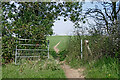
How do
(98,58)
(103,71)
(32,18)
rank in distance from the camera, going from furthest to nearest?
(32,18)
(98,58)
(103,71)

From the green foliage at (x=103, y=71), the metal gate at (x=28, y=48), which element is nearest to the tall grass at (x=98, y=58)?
the green foliage at (x=103, y=71)

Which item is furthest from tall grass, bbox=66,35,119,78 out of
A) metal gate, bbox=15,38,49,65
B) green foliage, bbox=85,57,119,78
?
metal gate, bbox=15,38,49,65

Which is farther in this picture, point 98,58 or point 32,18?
point 32,18

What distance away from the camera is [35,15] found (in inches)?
287

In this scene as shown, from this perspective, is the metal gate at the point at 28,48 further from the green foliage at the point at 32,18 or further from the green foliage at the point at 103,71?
the green foliage at the point at 103,71

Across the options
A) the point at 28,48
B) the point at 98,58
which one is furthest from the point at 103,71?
the point at 28,48

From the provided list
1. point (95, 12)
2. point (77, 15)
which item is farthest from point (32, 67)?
point (95, 12)

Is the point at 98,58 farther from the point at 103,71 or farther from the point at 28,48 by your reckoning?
the point at 28,48

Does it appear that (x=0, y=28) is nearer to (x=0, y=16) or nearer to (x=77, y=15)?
(x=0, y=16)

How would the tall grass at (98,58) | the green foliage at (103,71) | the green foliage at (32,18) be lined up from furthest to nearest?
the green foliage at (32,18)
the tall grass at (98,58)
the green foliage at (103,71)

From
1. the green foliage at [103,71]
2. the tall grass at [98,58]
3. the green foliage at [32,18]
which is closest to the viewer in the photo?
the green foliage at [103,71]

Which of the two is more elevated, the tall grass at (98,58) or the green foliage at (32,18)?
the green foliage at (32,18)

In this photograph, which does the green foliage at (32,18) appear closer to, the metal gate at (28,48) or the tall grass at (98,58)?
the metal gate at (28,48)

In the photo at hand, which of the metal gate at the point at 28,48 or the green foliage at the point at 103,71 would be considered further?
the metal gate at the point at 28,48
